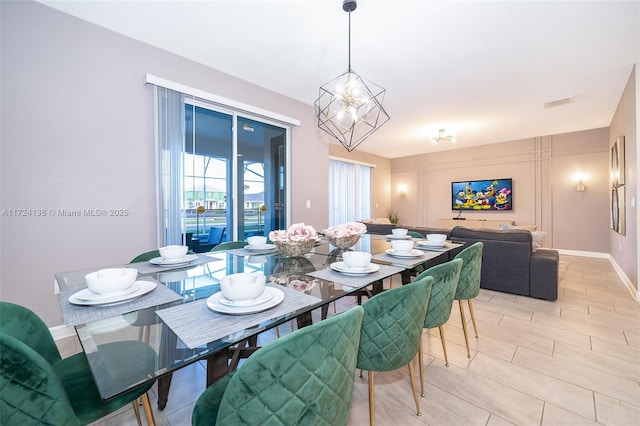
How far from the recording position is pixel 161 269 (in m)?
1.37

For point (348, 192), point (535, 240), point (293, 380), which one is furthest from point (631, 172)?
point (348, 192)

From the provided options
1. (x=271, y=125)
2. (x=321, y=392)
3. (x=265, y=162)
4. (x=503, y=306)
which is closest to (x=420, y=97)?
(x=271, y=125)

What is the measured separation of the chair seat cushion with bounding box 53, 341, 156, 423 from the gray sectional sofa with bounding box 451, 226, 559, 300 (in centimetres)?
351

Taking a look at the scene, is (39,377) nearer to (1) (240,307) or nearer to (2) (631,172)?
(1) (240,307)

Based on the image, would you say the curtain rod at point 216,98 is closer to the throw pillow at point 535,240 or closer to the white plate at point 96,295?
the white plate at point 96,295

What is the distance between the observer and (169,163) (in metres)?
2.64

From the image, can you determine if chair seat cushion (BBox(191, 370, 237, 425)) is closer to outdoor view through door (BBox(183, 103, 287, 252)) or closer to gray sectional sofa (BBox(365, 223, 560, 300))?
outdoor view through door (BBox(183, 103, 287, 252))

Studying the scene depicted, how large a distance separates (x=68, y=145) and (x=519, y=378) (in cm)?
367

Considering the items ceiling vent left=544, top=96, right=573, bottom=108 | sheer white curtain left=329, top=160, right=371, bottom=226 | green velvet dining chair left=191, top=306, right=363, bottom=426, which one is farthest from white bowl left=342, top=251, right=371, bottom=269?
sheer white curtain left=329, top=160, right=371, bottom=226

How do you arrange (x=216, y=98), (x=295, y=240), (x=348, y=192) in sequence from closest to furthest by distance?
(x=295, y=240) < (x=216, y=98) < (x=348, y=192)

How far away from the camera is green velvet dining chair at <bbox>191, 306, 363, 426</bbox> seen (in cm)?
61

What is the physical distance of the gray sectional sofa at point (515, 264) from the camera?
292 centimetres

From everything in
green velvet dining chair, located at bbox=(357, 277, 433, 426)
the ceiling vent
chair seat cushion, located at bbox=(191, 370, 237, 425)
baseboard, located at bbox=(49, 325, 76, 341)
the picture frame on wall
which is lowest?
baseboard, located at bbox=(49, 325, 76, 341)

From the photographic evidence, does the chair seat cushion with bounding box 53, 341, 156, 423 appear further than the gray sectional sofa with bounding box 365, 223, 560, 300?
No
